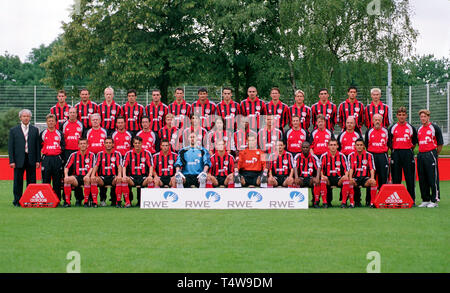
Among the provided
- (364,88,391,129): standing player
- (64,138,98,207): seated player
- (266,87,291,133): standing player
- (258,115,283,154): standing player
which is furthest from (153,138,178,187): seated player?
(364,88,391,129): standing player

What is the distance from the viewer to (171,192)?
33.3 feet

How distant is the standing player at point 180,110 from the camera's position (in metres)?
11.7

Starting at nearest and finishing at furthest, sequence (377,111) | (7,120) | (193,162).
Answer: (193,162) < (377,111) < (7,120)

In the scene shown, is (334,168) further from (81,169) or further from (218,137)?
(81,169)

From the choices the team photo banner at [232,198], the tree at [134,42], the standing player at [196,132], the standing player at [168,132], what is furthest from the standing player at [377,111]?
the tree at [134,42]

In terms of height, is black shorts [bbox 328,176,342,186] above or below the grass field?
above

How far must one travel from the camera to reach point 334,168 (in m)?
10.8

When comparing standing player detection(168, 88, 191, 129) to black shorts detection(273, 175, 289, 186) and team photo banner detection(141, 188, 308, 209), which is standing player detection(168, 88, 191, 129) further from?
black shorts detection(273, 175, 289, 186)

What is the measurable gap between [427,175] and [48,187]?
697 centimetres

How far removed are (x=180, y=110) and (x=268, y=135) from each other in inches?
74.2

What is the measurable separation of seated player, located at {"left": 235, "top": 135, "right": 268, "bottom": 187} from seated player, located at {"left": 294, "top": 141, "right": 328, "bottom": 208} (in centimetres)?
69

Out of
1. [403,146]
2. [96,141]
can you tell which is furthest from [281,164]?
[96,141]

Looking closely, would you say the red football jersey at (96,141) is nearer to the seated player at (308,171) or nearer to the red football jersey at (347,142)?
the seated player at (308,171)

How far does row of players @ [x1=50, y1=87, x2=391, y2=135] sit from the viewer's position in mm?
11633
